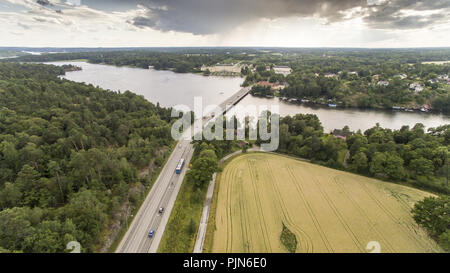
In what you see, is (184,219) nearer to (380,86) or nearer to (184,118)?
(184,118)

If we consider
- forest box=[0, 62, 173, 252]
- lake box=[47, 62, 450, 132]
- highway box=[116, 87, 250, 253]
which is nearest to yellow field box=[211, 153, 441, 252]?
highway box=[116, 87, 250, 253]

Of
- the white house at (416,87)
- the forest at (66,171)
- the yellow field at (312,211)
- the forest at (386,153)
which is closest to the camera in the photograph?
the forest at (66,171)

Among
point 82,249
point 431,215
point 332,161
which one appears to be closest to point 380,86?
point 332,161

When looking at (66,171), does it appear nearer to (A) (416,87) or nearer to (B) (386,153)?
(B) (386,153)

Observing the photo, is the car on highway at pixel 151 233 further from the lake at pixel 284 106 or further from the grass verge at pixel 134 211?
the lake at pixel 284 106

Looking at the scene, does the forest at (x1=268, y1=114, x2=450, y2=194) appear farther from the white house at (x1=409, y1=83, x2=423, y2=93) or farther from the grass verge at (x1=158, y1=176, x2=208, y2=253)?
the white house at (x1=409, y1=83, x2=423, y2=93)

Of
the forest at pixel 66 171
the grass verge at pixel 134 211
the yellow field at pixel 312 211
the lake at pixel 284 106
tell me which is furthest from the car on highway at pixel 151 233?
the lake at pixel 284 106

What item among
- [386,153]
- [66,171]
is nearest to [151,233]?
[66,171]
